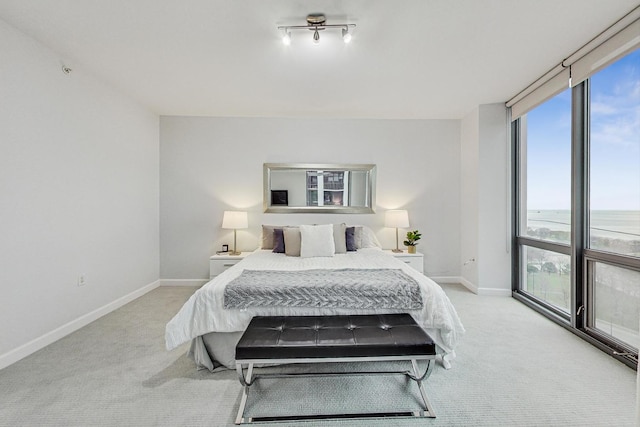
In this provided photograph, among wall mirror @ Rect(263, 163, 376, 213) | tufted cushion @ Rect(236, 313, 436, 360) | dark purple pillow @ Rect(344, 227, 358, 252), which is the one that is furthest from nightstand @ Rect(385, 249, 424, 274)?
tufted cushion @ Rect(236, 313, 436, 360)

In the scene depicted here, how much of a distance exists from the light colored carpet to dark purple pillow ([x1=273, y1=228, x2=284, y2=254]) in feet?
5.07

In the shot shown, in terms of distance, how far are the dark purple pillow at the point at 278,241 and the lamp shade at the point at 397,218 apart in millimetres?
1562

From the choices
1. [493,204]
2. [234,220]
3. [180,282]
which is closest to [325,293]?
[234,220]

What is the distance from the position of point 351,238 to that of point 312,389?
2188 mm

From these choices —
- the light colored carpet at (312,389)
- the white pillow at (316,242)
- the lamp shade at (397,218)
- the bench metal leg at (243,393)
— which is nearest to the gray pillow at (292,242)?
the white pillow at (316,242)

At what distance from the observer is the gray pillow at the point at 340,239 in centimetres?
371

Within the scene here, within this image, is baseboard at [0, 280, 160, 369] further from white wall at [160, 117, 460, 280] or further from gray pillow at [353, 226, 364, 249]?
gray pillow at [353, 226, 364, 249]

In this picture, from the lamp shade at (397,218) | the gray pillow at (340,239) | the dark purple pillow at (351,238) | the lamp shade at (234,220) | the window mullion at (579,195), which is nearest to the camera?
the window mullion at (579,195)

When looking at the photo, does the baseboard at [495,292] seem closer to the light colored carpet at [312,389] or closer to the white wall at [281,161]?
the white wall at [281,161]

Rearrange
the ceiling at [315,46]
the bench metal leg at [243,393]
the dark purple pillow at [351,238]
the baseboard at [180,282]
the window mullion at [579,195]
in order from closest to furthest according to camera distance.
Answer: the bench metal leg at [243,393]
the ceiling at [315,46]
the window mullion at [579,195]
the dark purple pillow at [351,238]
the baseboard at [180,282]

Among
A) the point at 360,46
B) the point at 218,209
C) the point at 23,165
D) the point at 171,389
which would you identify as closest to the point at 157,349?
the point at 171,389

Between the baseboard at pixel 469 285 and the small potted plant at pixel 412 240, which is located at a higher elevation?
the small potted plant at pixel 412 240

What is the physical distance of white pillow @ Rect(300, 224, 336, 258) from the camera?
11.5 ft

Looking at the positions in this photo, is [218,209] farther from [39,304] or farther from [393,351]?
[393,351]
